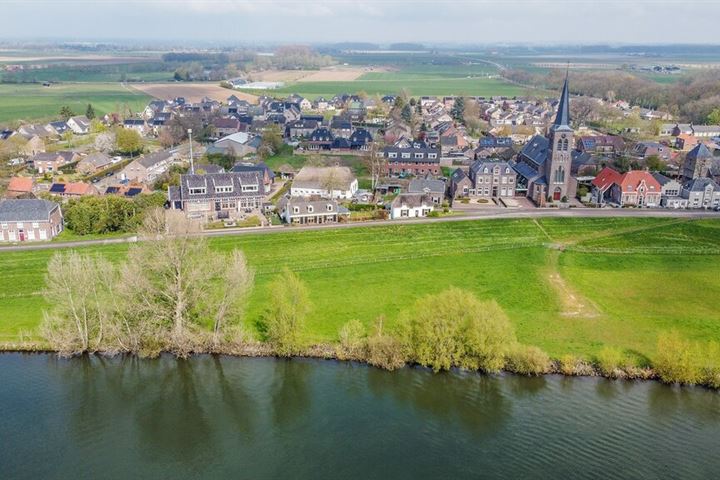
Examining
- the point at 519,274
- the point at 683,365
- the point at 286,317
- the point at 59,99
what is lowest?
the point at 683,365

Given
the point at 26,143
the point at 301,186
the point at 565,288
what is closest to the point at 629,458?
the point at 565,288

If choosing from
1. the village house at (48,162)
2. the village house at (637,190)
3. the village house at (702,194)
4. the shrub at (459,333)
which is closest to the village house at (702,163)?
the village house at (702,194)

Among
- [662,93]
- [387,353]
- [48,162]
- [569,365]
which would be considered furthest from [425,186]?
[662,93]

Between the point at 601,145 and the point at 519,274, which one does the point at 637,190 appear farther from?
the point at 601,145

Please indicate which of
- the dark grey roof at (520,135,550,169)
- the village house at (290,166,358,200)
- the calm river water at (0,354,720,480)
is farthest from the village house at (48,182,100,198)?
the dark grey roof at (520,135,550,169)

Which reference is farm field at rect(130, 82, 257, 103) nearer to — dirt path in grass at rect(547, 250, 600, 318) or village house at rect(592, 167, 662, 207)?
village house at rect(592, 167, 662, 207)

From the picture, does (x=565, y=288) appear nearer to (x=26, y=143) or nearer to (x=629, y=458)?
(x=629, y=458)
